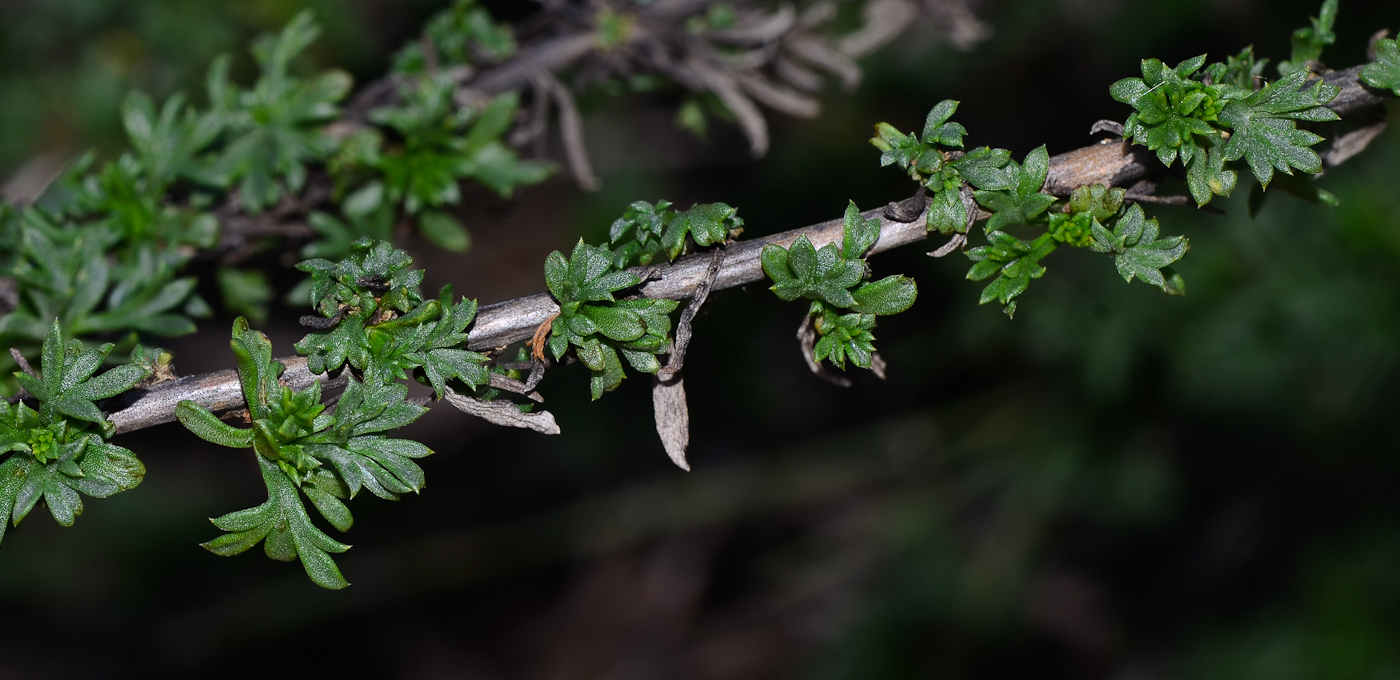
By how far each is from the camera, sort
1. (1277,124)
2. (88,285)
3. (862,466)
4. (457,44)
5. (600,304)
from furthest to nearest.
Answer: (862,466)
(457,44)
(88,285)
(600,304)
(1277,124)

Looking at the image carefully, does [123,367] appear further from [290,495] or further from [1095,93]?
[1095,93]

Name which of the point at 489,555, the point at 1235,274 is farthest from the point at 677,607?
the point at 1235,274

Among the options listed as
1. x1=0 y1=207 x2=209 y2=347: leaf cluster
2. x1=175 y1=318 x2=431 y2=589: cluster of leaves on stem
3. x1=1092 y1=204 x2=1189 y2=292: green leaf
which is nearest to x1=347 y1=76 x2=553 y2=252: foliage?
x1=0 y1=207 x2=209 y2=347: leaf cluster

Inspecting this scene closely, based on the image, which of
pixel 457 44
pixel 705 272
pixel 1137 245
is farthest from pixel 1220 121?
pixel 457 44

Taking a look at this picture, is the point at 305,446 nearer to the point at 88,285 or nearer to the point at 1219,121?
the point at 88,285

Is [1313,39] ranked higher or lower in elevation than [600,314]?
higher

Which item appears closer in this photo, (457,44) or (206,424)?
(206,424)

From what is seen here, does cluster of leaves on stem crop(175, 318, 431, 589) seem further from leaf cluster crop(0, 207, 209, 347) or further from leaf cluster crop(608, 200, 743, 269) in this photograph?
leaf cluster crop(0, 207, 209, 347)
